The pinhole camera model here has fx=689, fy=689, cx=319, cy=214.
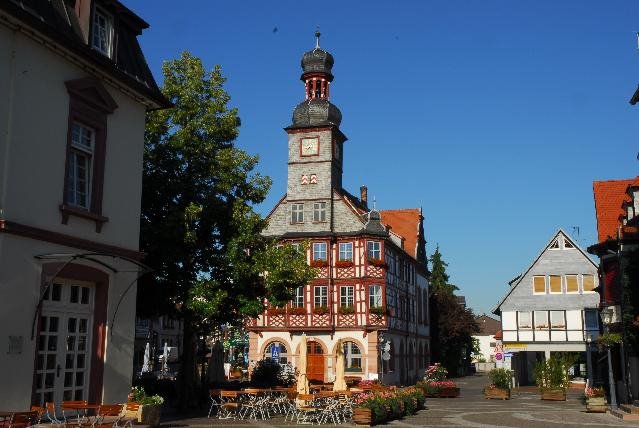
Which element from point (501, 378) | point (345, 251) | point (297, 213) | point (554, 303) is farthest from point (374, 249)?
point (501, 378)

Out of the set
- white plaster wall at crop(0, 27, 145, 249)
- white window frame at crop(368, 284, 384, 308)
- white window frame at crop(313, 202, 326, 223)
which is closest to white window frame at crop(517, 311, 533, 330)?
white window frame at crop(368, 284, 384, 308)

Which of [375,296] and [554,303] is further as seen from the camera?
[554,303]

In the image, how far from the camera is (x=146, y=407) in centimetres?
1541

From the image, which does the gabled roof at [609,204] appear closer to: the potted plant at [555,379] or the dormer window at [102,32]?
the potted plant at [555,379]

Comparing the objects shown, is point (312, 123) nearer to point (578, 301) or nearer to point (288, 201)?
point (288, 201)

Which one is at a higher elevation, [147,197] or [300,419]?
[147,197]

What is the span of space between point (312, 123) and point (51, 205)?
1309 inches

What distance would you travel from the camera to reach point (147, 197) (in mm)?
21203

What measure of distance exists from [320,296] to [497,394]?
46.7ft

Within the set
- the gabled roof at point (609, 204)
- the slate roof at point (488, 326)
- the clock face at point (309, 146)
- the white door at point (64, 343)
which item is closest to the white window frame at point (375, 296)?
the clock face at point (309, 146)

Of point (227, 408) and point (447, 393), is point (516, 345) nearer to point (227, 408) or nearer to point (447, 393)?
point (447, 393)

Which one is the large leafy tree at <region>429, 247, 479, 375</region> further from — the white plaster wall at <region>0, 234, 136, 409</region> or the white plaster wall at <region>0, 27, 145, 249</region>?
the white plaster wall at <region>0, 234, 136, 409</region>

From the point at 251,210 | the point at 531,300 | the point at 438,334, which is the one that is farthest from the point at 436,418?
the point at 438,334

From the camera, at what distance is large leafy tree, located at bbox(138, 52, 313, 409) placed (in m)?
20.5
